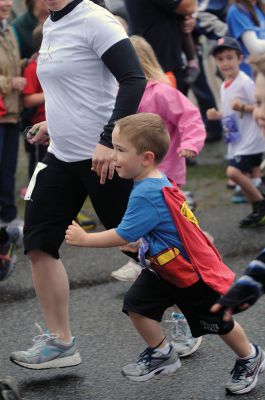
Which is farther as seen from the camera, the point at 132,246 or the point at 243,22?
the point at 243,22

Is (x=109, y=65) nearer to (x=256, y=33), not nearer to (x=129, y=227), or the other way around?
(x=129, y=227)

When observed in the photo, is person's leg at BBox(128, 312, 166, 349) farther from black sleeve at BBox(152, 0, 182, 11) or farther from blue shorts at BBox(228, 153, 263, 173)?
black sleeve at BBox(152, 0, 182, 11)

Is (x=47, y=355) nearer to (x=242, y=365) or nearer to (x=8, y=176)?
(x=242, y=365)

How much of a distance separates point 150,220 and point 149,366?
71 centimetres

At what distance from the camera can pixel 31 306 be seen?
5.45 meters

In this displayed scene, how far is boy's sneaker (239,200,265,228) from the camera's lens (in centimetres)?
695

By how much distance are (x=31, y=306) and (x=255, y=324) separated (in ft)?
4.30

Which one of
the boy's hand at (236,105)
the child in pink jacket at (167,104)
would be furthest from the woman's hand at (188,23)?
the child in pink jacket at (167,104)

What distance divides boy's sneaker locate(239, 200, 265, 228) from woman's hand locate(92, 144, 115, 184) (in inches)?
123

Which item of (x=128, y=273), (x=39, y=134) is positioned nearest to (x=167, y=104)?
(x=128, y=273)

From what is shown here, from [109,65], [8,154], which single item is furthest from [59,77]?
[8,154]

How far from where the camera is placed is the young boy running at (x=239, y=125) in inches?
278

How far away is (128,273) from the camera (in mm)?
5621

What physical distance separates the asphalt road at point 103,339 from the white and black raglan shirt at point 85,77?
0.99 metres
